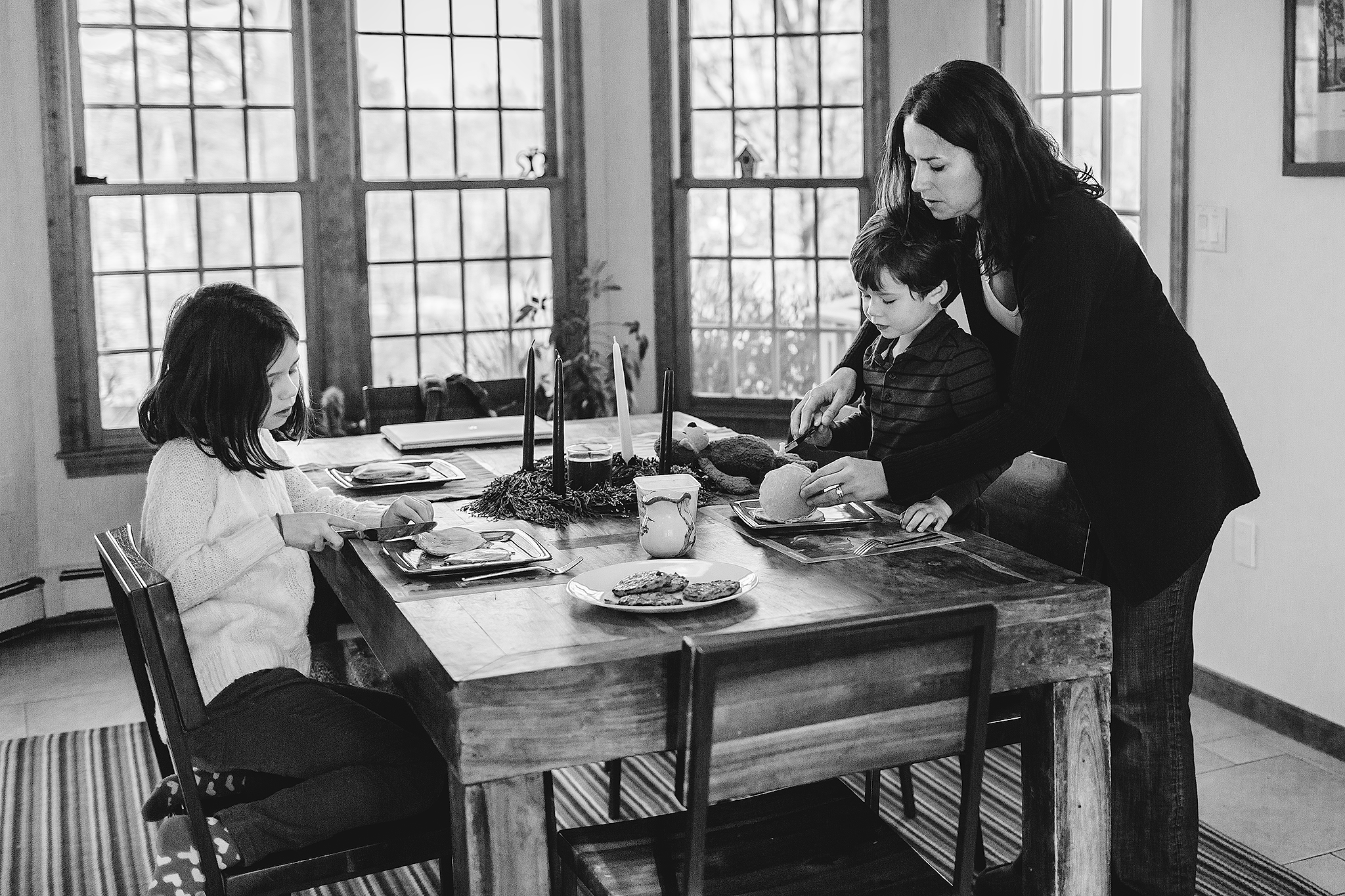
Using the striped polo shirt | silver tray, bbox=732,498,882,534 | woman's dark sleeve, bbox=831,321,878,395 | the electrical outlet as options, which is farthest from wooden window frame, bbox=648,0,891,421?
silver tray, bbox=732,498,882,534

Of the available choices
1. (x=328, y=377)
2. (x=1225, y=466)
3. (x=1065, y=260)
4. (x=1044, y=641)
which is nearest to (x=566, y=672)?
(x=1044, y=641)

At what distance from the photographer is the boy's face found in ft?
8.16

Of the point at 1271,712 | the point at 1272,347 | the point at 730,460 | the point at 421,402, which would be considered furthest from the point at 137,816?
the point at 1272,347

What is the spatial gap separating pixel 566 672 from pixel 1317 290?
2.38 metres

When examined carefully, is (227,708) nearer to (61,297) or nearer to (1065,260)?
(1065,260)

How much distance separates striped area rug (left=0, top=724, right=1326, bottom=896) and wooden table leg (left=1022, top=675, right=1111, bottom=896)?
75cm

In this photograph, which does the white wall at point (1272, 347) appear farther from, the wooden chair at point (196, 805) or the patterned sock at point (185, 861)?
the patterned sock at point (185, 861)

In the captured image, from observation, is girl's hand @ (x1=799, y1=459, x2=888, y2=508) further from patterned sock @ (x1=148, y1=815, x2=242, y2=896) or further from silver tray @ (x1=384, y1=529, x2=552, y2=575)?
patterned sock @ (x1=148, y1=815, x2=242, y2=896)

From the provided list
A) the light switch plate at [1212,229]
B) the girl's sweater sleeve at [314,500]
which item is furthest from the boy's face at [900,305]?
the light switch plate at [1212,229]

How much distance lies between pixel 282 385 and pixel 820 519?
3.05 feet

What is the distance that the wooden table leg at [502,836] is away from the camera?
1.69m

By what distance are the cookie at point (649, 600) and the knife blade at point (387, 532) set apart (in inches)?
22.3

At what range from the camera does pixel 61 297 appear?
4508mm

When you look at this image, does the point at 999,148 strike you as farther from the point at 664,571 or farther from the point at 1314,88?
the point at 1314,88
